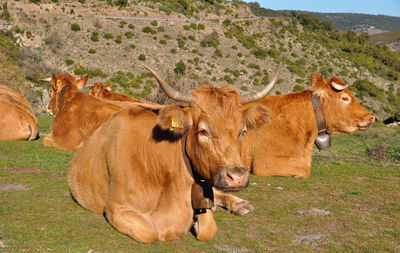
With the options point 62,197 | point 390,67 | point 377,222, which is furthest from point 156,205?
point 390,67

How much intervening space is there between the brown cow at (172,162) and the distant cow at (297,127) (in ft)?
14.1

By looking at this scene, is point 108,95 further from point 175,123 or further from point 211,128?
point 211,128

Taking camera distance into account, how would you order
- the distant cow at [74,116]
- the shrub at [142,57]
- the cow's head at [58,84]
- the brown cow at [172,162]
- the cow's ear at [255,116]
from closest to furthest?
the brown cow at [172,162] → the cow's ear at [255,116] → the distant cow at [74,116] → the cow's head at [58,84] → the shrub at [142,57]

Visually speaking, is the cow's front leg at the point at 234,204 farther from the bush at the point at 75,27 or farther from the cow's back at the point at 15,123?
the bush at the point at 75,27

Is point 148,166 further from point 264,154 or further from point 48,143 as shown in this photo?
point 48,143

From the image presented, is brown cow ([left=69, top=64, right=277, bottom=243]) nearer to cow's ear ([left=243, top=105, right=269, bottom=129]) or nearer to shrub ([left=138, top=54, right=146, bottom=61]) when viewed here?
cow's ear ([left=243, top=105, right=269, bottom=129])

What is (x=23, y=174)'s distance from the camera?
28.9ft

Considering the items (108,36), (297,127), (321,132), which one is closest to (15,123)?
(297,127)

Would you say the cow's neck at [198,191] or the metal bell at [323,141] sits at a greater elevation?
the cow's neck at [198,191]

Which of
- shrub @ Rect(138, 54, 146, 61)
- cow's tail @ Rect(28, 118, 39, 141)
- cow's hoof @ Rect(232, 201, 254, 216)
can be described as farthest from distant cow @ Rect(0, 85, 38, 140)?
shrub @ Rect(138, 54, 146, 61)

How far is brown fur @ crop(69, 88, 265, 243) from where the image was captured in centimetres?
474

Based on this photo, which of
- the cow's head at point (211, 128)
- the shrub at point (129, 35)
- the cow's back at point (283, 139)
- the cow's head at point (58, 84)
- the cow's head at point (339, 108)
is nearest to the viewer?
the cow's head at point (211, 128)

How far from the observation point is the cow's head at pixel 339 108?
33.3ft

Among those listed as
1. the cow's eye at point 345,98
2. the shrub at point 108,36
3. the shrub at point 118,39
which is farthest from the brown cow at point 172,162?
the shrub at point 108,36
